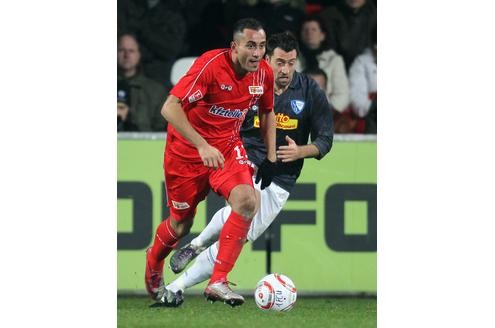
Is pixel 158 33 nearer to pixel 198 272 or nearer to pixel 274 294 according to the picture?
pixel 198 272

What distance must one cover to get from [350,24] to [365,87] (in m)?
0.53

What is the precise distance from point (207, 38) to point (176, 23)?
477 millimetres

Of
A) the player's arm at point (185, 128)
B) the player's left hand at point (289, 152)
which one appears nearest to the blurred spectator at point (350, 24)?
the player's left hand at point (289, 152)

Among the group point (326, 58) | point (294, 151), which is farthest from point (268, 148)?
point (326, 58)

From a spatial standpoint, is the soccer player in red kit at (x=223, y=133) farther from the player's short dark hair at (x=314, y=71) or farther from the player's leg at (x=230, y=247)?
the player's short dark hair at (x=314, y=71)

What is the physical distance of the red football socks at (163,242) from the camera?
8023 millimetres

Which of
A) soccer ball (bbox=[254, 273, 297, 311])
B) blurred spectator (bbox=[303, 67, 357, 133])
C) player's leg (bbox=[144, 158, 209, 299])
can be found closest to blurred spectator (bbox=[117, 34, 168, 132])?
player's leg (bbox=[144, 158, 209, 299])

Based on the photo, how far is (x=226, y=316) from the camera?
7.54 m

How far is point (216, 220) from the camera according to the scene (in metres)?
8.03

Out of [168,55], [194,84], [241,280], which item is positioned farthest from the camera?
[168,55]

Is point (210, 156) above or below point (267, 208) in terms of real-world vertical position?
above

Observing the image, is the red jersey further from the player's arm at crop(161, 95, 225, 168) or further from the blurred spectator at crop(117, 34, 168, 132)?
the blurred spectator at crop(117, 34, 168, 132)
